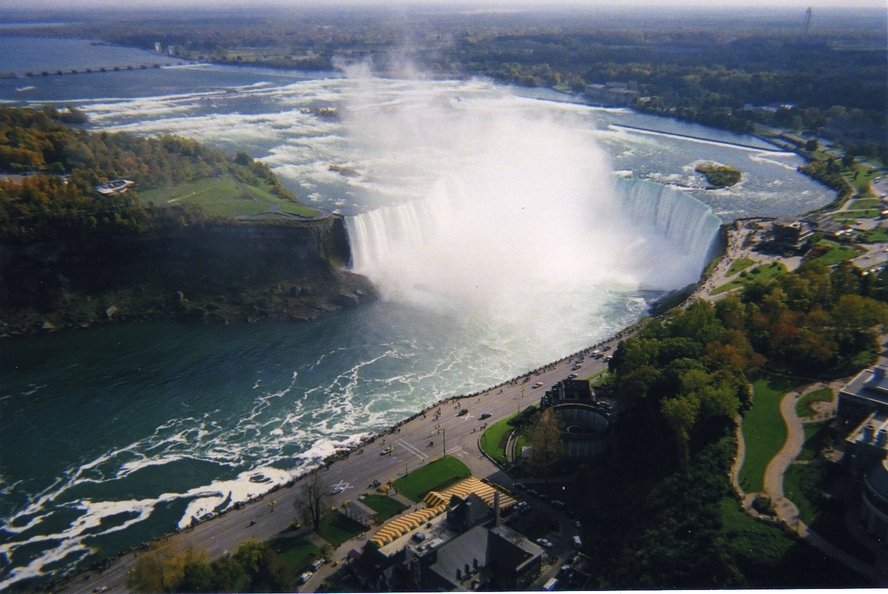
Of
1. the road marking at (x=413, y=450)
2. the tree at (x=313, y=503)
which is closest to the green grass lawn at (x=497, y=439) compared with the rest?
the road marking at (x=413, y=450)

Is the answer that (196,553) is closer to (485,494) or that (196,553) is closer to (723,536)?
(485,494)

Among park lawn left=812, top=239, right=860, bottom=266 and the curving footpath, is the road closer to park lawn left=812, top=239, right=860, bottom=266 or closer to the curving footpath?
the curving footpath

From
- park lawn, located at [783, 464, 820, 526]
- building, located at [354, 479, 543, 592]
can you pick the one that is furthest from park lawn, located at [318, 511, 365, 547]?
park lawn, located at [783, 464, 820, 526]

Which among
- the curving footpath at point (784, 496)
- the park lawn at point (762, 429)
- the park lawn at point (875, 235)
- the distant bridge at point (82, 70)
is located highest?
the distant bridge at point (82, 70)

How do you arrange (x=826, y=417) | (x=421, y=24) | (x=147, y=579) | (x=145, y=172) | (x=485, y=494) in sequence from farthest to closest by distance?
(x=421, y=24), (x=145, y=172), (x=826, y=417), (x=485, y=494), (x=147, y=579)

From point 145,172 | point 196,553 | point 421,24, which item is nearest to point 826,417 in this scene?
point 196,553

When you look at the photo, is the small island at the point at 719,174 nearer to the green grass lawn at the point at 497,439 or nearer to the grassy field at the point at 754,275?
the grassy field at the point at 754,275

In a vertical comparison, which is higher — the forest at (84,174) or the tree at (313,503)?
the forest at (84,174)
